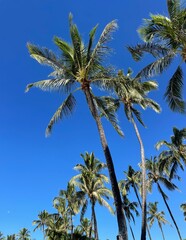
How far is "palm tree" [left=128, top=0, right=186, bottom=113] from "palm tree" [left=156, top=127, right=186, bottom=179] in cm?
1886

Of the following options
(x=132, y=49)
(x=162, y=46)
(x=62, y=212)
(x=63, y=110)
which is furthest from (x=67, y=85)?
(x=62, y=212)

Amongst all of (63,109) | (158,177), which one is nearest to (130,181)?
(158,177)

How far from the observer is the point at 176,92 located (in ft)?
48.8

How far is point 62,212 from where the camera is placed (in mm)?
44938

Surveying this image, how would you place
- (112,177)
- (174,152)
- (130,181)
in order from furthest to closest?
1. (130,181)
2. (174,152)
3. (112,177)

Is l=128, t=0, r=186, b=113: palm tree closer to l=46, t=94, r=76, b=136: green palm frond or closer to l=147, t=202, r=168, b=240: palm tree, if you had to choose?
l=46, t=94, r=76, b=136: green palm frond

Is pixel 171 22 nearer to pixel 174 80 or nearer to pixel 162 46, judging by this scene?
pixel 162 46

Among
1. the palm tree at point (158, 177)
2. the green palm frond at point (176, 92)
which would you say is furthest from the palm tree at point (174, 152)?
the green palm frond at point (176, 92)

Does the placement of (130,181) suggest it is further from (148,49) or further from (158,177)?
(148,49)

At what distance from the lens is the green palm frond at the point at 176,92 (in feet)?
48.4

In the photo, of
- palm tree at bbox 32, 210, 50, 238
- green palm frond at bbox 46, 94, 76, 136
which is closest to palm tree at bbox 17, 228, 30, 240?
palm tree at bbox 32, 210, 50, 238

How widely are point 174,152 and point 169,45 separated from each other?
68.6ft

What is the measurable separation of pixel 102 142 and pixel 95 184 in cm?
2098

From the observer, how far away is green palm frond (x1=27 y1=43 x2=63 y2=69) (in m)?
15.5
